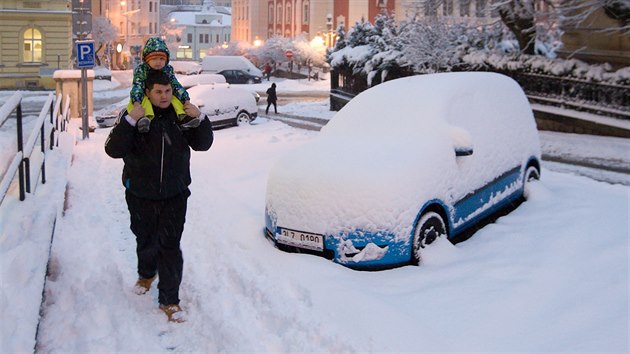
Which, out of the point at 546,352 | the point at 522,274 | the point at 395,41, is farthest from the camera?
the point at 395,41

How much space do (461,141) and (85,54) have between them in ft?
41.9

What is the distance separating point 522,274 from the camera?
6148 millimetres

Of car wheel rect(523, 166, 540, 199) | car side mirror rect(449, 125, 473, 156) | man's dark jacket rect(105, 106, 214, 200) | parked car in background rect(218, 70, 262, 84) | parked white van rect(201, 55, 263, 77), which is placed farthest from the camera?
parked white van rect(201, 55, 263, 77)

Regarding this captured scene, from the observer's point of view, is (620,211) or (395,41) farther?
(395,41)

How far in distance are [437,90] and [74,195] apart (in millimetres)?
5032

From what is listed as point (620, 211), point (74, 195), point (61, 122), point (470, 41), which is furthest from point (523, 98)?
point (470, 41)

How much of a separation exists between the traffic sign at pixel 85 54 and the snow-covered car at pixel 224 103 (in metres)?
4.12

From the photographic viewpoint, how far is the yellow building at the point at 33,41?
1526 inches

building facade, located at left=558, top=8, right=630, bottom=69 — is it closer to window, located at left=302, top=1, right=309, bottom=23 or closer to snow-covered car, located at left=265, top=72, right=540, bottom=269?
snow-covered car, located at left=265, top=72, right=540, bottom=269

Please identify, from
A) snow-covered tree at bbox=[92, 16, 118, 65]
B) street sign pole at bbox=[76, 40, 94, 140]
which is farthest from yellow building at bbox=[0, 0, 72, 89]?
snow-covered tree at bbox=[92, 16, 118, 65]

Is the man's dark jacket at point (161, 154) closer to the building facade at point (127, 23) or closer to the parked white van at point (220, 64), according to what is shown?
the parked white van at point (220, 64)

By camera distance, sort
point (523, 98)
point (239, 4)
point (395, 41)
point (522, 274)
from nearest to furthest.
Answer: point (522, 274), point (523, 98), point (395, 41), point (239, 4)

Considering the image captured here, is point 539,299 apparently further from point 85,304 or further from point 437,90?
point 85,304

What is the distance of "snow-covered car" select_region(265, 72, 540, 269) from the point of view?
629 centimetres
